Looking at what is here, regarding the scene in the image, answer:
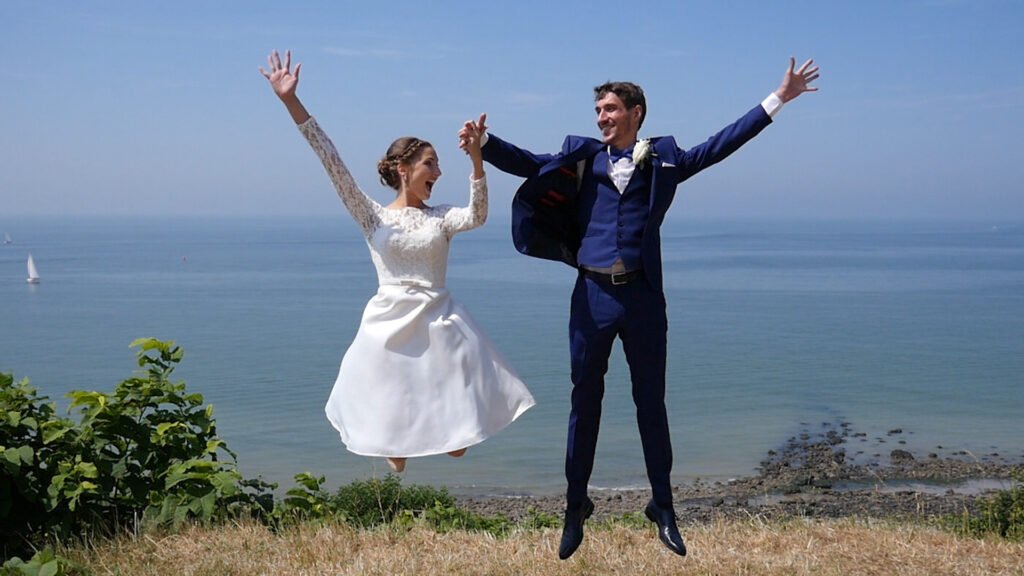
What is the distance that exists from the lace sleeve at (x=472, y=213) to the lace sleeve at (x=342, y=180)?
43 cm

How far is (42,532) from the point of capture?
6.97 m

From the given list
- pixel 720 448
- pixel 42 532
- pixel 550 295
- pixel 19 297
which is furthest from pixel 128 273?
pixel 42 532

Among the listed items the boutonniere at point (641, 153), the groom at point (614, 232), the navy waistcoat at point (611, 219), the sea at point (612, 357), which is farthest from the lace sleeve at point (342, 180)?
the sea at point (612, 357)

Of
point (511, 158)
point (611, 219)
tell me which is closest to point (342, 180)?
point (511, 158)

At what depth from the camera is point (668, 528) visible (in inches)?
238

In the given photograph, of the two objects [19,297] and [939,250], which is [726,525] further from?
[939,250]

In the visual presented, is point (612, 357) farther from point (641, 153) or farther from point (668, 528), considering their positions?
point (641, 153)

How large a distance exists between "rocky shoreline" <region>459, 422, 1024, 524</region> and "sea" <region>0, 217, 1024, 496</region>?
657mm

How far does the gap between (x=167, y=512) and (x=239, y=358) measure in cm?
3512

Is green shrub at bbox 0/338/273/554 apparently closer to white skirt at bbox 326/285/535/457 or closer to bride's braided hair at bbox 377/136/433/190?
white skirt at bbox 326/285/535/457

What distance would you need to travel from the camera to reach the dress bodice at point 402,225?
5.98m

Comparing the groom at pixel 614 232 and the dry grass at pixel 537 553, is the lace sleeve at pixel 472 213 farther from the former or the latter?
the dry grass at pixel 537 553

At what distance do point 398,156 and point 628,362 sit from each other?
178 cm

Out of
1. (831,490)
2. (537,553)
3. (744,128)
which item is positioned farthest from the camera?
(831,490)
